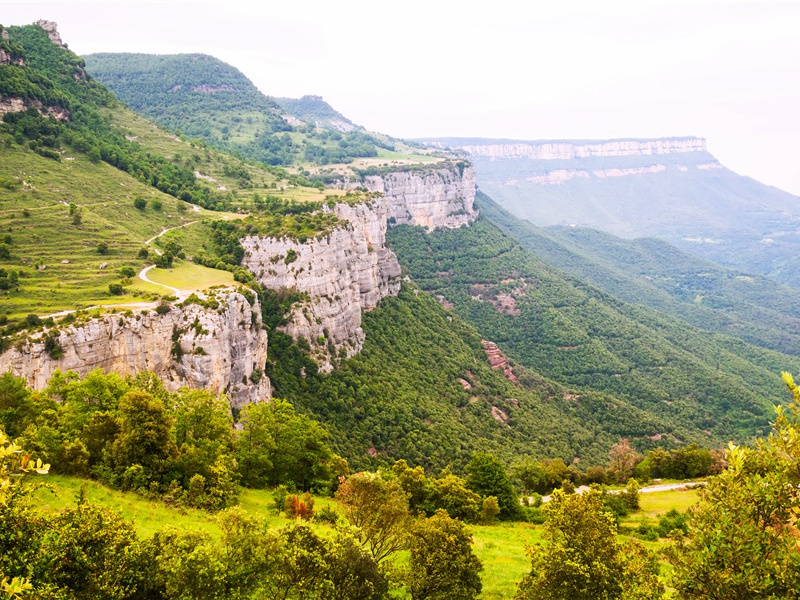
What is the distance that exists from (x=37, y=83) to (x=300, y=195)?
4853 cm

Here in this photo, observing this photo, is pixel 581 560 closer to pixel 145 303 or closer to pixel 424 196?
pixel 145 303

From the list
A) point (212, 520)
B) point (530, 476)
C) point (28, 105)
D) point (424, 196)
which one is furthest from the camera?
point (424, 196)

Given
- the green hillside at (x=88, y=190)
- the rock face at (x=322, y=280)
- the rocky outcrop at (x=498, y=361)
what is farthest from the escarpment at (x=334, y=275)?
the rocky outcrop at (x=498, y=361)

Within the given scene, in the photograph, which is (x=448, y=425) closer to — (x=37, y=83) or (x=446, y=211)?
(x=37, y=83)

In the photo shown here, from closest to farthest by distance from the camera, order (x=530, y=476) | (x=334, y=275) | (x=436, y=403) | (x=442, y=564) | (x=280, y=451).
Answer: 1. (x=442, y=564)
2. (x=280, y=451)
3. (x=530, y=476)
4. (x=334, y=275)
5. (x=436, y=403)

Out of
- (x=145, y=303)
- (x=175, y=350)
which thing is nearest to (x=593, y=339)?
(x=175, y=350)

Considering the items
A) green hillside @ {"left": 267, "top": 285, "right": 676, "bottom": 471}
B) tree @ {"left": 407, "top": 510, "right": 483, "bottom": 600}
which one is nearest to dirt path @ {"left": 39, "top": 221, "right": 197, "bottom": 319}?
green hillside @ {"left": 267, "top": 285, "right": 676, "bottom": 471}

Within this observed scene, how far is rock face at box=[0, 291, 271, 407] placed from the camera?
46131 mm

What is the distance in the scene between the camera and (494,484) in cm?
5600

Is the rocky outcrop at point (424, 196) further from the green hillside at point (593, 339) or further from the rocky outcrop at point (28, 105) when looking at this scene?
the rocky outcrop at point (28, 105)

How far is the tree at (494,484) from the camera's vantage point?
54.7 meters

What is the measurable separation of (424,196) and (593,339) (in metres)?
72.9

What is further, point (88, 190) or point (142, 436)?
point (88, 190)

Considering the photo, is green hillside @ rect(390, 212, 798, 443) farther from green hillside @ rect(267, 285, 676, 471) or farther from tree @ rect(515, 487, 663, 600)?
tree @ rect(515, 487, 663, 600)
